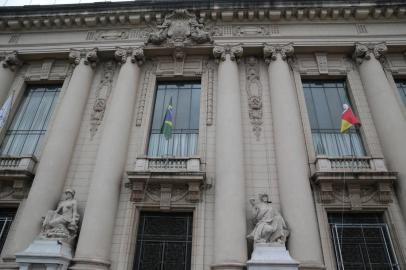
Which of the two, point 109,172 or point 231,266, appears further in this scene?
point 109,172

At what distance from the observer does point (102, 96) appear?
1280 cm

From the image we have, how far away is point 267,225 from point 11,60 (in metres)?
13.6

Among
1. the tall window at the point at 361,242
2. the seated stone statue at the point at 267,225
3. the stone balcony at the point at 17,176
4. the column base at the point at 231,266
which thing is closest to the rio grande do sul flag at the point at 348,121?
the tall window at the point at 361,242

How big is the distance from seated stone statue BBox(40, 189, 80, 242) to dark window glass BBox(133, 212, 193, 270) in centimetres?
214

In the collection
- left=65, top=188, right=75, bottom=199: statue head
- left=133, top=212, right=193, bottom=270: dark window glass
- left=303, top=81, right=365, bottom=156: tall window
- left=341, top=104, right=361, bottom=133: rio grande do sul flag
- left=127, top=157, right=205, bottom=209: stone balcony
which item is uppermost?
A: left=303, top=81, right=365, bottom=156: tall window

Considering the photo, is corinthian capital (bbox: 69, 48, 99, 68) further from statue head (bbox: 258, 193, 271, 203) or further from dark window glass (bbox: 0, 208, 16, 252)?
statue head (bbox: 258, 193, 271, 203)

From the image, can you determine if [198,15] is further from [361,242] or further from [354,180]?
[361,242]

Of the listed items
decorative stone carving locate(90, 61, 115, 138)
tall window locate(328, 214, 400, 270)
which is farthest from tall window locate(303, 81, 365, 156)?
decorative stone carving locate(90, 61, 115, 138)

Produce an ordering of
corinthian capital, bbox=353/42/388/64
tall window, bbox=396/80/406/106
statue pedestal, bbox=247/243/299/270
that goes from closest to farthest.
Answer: statue pedestal, bbox=247/243/299/270
tall window, bbox=396/80/406/106
corinthian capital, bbox=353/42/388/64

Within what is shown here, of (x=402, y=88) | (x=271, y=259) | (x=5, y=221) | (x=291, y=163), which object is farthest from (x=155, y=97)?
(x=402, y=88)

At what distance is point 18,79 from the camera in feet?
45.5

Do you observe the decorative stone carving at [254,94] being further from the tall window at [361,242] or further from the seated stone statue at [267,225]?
the tall window at [361,242]

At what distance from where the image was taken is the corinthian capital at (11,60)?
1366 cm

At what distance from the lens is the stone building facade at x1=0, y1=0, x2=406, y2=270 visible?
369 inches
